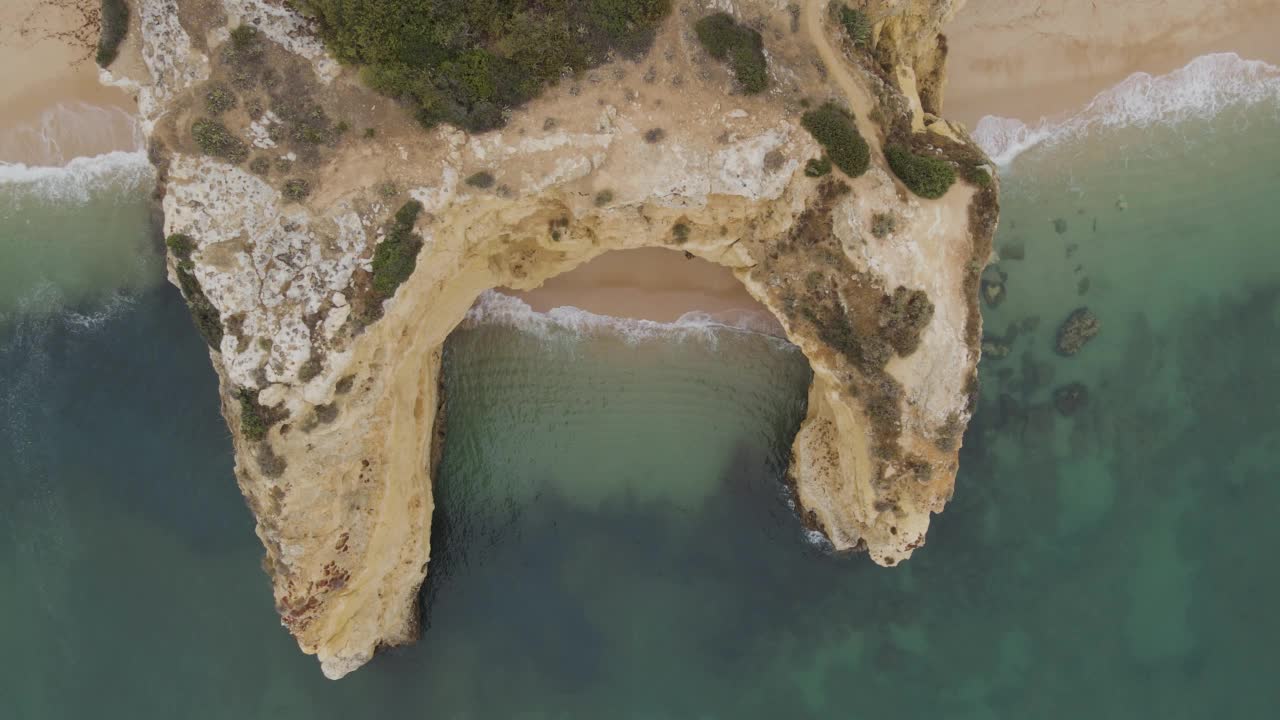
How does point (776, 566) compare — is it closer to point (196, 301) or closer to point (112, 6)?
point (196, 301)

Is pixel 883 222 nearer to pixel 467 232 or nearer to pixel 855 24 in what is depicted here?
pixel 855 24

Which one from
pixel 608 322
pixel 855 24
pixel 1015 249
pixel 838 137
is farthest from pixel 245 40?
pixel 1015 249

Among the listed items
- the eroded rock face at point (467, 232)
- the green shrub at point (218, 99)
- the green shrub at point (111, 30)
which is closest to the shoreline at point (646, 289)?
the eroded rock face at point (467, 232)

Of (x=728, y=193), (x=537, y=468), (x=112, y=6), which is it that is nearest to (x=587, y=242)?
(x=728, y=193)

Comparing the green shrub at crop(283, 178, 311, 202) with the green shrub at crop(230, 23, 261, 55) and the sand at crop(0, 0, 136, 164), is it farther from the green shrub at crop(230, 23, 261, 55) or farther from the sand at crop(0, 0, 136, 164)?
the sand at crop(0, 0, 136, 164)

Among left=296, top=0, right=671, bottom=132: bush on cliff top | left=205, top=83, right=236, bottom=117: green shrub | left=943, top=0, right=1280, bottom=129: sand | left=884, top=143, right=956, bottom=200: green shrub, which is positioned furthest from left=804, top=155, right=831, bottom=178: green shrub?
left=205, top=83, right=236, bottom=117: green shrub
